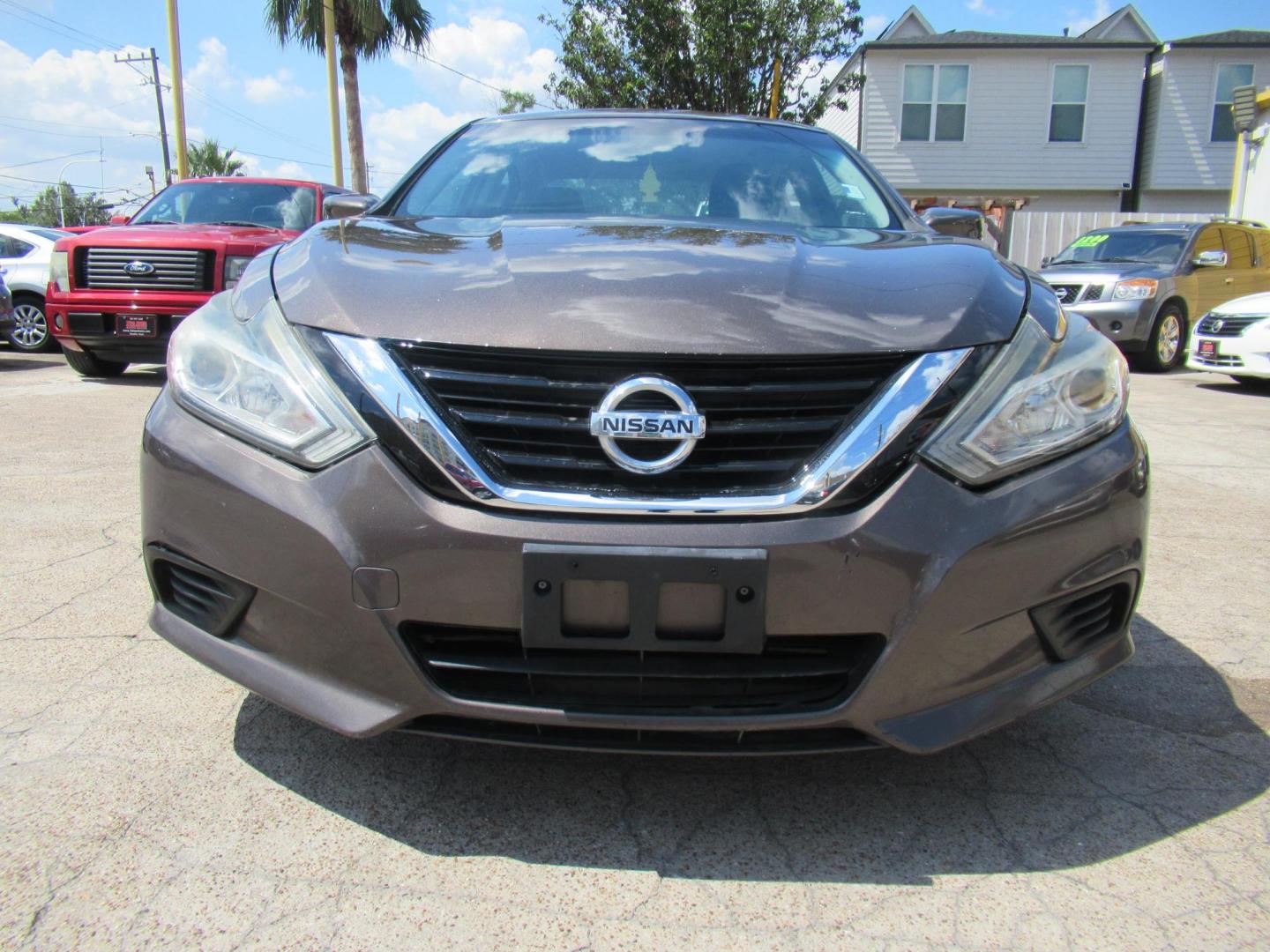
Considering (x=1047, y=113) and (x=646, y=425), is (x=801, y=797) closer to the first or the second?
(x=646, y=425)

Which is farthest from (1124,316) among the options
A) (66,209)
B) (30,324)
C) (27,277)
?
(66,209)

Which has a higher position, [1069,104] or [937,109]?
[1069,104]

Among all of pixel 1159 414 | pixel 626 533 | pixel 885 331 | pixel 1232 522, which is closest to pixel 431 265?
pixel 626 533

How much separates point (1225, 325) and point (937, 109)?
1655 centimetres

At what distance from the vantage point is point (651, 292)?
1.82 m

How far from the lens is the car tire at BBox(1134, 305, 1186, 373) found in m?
11.2

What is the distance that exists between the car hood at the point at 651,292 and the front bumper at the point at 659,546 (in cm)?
27

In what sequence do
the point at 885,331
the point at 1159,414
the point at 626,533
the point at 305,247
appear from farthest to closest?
the point at 1159,414
the point at 305,247
the point at 885,331
the point at 626,533

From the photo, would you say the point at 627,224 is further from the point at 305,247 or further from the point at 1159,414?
the point at 1159,414

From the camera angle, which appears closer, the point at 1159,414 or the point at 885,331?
the point at 885,331

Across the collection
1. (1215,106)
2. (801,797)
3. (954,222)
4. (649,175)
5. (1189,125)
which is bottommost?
(801,797)

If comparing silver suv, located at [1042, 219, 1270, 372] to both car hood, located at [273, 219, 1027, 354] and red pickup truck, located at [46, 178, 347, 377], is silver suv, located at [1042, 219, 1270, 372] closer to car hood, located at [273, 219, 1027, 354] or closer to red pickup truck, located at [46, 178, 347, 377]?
red pickup truck, located at [46, 178, 347, 377]

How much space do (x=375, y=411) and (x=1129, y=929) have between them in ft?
4.99

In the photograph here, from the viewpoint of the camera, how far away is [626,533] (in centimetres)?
162
